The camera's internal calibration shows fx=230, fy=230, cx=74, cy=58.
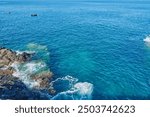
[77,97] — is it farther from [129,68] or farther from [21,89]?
[129,68]

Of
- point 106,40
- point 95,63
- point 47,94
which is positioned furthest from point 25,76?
point 106,40

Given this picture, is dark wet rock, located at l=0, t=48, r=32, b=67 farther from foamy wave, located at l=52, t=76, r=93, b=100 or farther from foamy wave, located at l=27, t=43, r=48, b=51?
foamy wave, located at l=52, t=76, r=93, b=100

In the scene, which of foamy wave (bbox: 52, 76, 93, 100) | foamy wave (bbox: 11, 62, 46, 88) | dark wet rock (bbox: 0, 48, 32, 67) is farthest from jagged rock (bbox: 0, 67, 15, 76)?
foamy wave (bbox: 52, 76, 93, 100)

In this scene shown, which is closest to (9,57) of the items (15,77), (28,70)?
(28,70)

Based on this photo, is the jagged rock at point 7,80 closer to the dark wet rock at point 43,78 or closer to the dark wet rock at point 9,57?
the dark wet rock at point 43,78

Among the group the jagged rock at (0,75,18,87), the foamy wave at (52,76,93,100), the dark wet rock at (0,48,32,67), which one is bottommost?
the foamy wave at (52,76,93,100)
